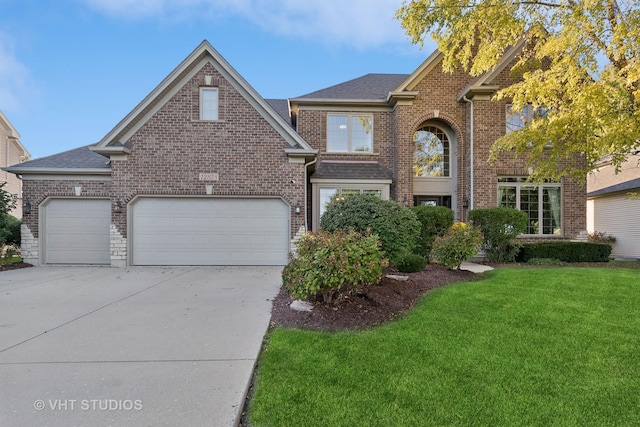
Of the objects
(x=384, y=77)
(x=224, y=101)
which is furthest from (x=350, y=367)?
(x=384, y=77)

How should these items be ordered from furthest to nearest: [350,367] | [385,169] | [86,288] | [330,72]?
[330,72] → [385,169] → [86,288] → [350,367]

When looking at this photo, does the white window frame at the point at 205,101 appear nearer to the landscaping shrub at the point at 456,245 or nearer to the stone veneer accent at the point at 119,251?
the stone veneer accent at the point at 119,251

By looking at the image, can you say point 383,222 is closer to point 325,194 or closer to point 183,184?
point 325,194

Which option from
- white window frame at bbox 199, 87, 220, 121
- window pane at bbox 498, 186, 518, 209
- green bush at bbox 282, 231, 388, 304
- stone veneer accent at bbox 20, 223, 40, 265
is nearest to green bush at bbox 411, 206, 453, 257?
window pane at bbox 498, 186, 518, 209

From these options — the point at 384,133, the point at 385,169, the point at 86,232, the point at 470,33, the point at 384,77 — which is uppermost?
the point at 384,77

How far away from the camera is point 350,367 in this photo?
329 centimetres

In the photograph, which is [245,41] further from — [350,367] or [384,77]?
[350,367]

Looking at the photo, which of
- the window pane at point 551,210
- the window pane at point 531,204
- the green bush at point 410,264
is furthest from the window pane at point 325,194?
the window pane at point 551,210

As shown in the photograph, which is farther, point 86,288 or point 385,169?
point 385,169

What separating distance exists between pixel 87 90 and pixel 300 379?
22.4 m

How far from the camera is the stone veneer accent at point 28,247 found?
10789 millimetres

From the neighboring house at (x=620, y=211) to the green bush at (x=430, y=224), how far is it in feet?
27.5

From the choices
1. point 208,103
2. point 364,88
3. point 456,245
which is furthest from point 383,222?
point 364,88

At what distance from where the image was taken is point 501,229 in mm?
10773
